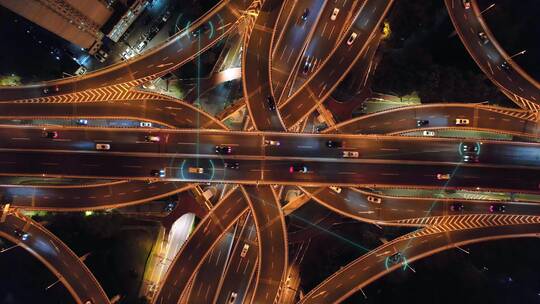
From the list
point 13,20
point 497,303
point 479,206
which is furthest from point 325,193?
point 13,20

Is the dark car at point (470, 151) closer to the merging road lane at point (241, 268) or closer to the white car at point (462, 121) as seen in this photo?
the white car at point (462, 121)

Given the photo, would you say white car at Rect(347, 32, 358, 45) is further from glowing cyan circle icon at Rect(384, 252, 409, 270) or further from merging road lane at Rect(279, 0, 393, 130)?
glowing cyan circle icon at Rect(384, 252, 409, 270)

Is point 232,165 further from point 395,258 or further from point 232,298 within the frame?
point 395,258

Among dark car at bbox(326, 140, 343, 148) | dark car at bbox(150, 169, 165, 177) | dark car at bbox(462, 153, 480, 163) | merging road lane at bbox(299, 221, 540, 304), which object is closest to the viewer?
dark car at bbox(150, 169, 165, 177)

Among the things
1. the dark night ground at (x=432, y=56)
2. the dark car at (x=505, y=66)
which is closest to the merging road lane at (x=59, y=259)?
the dark night ground at (x=432, y=56)

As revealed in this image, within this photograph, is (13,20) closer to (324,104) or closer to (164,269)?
(164,269)

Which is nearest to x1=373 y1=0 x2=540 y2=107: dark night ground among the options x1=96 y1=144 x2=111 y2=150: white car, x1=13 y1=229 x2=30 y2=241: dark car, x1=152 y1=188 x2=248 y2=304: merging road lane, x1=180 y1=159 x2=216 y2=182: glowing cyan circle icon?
x1=180 y1=159 x2=216 y2=182: glowing cyan circle icon

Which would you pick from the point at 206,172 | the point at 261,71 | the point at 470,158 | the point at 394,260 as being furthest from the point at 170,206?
the point at 470,158
